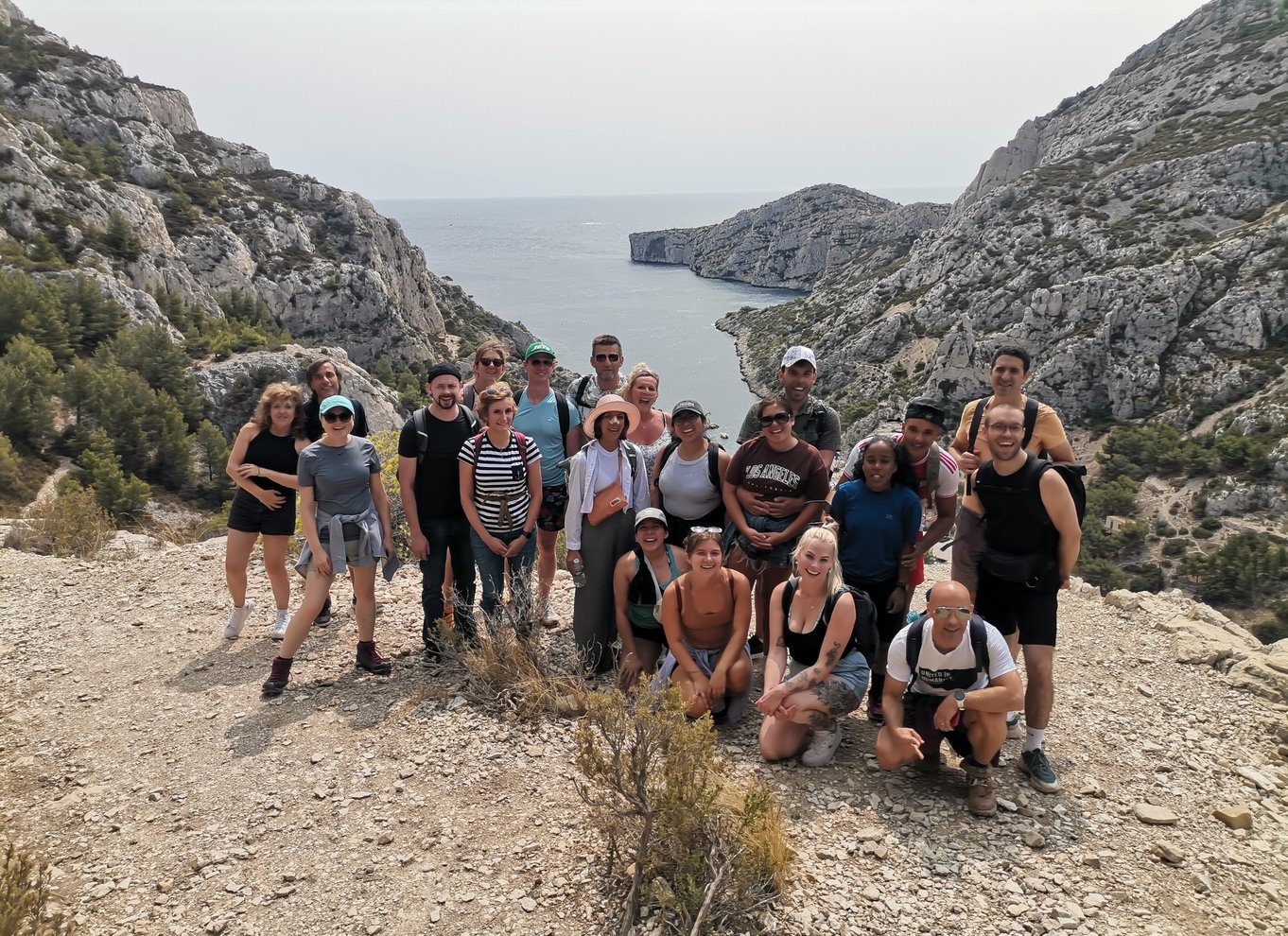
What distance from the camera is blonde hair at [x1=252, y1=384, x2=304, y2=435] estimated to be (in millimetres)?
5023

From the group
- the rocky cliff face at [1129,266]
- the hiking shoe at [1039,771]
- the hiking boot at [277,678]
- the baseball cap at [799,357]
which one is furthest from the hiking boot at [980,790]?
the rocky cliff face at [1129,266]

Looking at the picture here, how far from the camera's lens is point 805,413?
4.91 m

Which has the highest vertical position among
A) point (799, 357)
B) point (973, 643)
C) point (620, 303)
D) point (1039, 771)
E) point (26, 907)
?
point (799, 357)

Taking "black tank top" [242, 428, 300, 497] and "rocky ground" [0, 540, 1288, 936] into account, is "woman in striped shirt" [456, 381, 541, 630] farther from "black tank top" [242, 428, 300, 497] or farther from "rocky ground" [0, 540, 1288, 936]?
"black tank top" [242, 428, 300, 497]

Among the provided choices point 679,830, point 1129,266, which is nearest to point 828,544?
point 679,830

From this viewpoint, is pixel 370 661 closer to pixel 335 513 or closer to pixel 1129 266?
pixel 335 513

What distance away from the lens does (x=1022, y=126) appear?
7356 cm

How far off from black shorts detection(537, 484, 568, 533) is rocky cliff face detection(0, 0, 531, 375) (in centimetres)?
2643

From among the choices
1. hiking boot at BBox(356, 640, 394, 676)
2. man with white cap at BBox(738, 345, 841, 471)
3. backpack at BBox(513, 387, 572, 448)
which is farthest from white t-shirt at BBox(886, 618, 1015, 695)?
hiking boot at BBox(356, 640, 394, 676)

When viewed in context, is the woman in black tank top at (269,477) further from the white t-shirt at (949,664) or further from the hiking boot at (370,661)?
the white t-shirt at (949,664)

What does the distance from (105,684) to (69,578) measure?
272cm

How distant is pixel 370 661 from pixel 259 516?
1.42 m

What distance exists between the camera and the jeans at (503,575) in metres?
4.86

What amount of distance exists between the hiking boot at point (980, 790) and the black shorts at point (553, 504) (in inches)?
121
